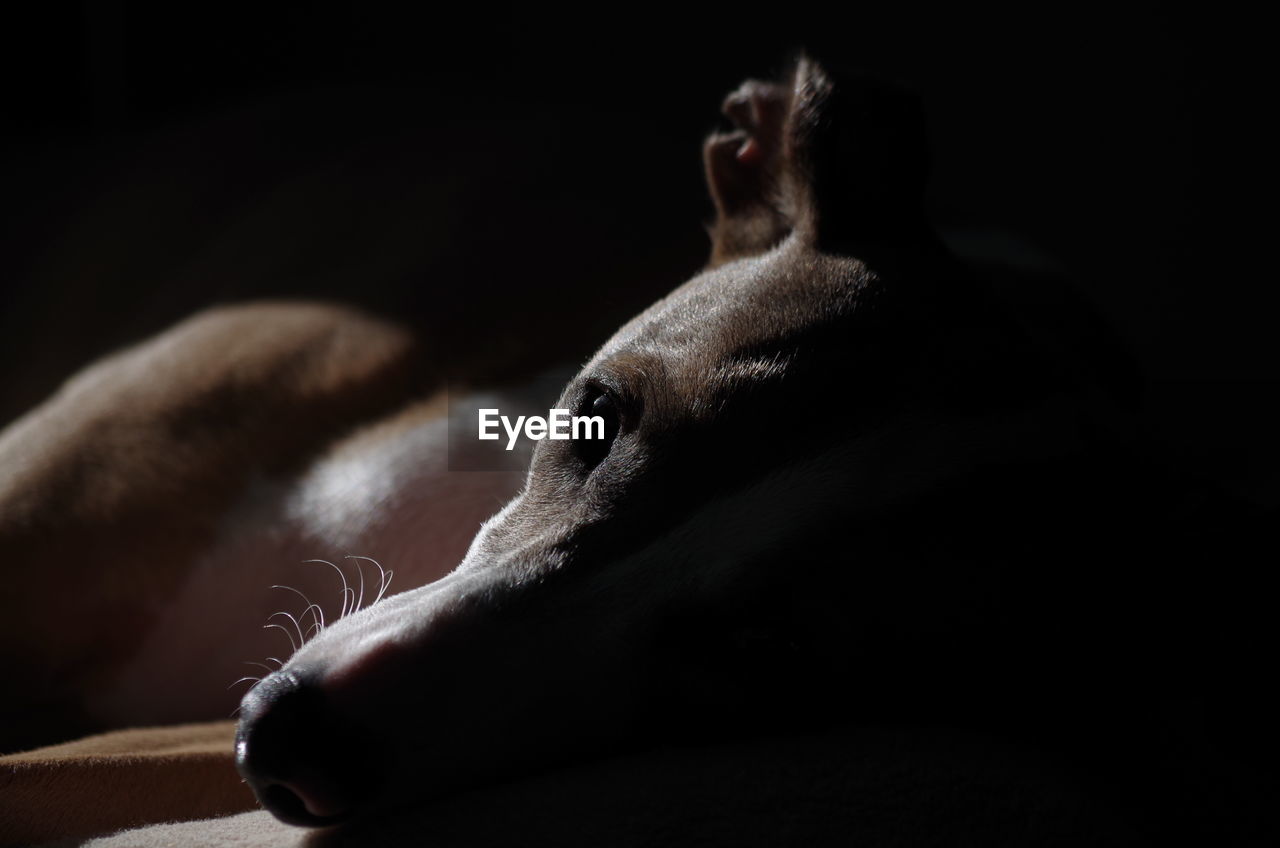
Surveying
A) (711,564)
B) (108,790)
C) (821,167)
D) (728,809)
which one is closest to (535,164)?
(821,167)

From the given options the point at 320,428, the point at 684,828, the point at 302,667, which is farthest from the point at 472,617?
the point at 320,428

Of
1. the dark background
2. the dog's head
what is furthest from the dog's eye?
the dark background

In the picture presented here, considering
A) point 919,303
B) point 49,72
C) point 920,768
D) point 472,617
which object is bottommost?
point 920,768

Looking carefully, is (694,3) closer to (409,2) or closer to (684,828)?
(409,2)

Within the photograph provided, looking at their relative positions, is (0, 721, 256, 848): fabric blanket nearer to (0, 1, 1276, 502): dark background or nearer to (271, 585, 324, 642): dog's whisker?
(271, 585, 324, 642): dog's whisker

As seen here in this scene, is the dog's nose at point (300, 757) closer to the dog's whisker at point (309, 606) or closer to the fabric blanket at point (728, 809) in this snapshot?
the fabric blanket at point (728, 809)

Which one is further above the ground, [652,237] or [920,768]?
[652,237]

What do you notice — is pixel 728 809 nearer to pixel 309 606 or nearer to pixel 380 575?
pixel 380 575
